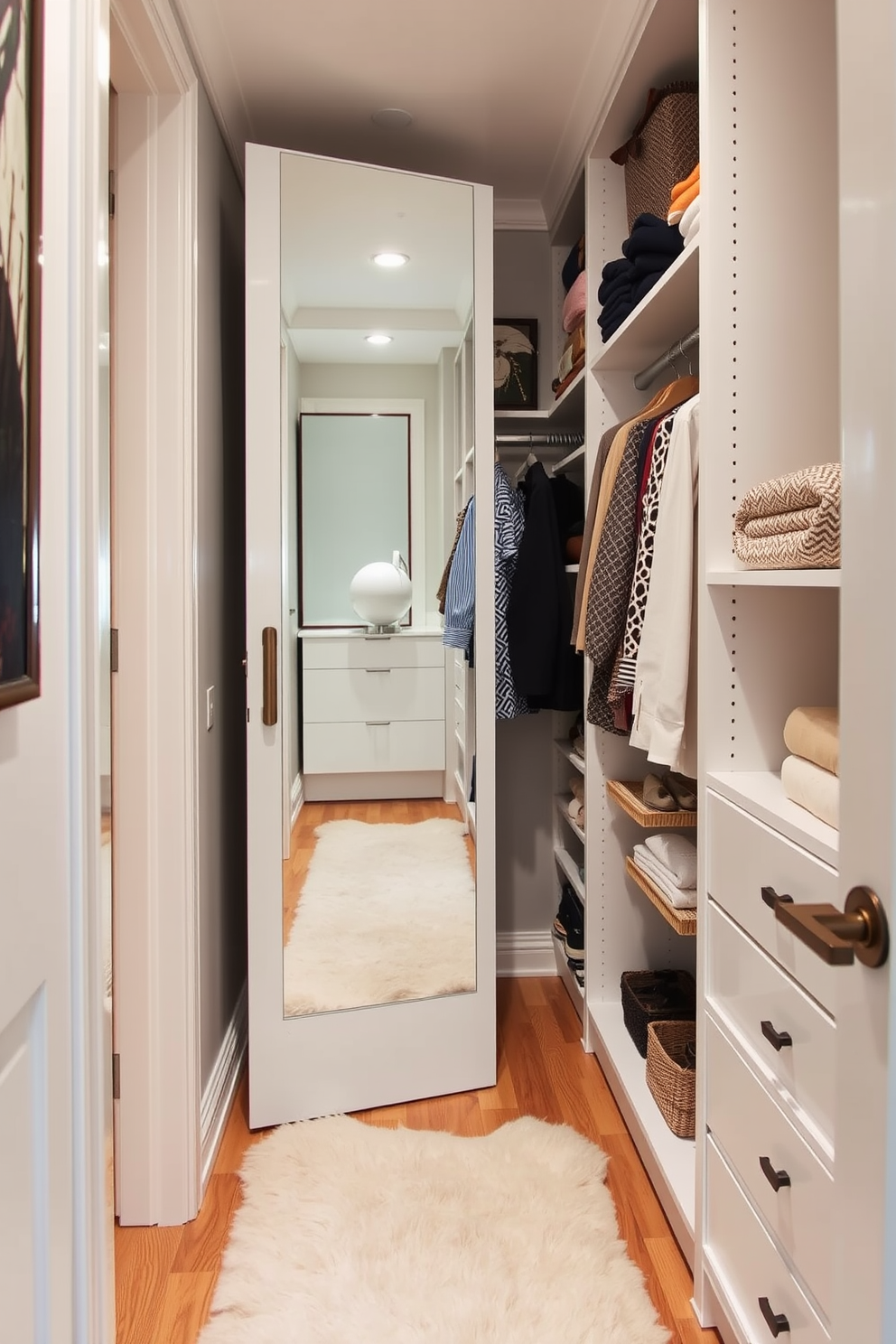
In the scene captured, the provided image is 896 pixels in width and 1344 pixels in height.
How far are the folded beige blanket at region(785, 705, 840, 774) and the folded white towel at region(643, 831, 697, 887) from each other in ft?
2.06

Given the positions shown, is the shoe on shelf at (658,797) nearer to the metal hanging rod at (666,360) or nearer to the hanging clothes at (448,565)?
the hanging clothes at (448,565)

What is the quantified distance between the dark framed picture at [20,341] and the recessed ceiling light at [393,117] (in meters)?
1.58

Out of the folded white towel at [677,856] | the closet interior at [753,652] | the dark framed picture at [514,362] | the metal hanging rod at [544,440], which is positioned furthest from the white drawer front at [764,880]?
the dark framed picture at [514,362]

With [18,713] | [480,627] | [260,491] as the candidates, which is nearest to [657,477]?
[480,627]

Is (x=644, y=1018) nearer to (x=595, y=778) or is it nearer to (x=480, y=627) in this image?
(x=595, y=778)

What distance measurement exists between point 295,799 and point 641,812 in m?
0.85

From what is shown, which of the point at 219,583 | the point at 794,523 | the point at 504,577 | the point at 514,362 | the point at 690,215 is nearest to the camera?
the point at 794,523

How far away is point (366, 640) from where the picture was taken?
7.45 ft

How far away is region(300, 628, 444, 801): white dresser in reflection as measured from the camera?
2.25 meters

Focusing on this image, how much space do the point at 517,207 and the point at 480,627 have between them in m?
1.47

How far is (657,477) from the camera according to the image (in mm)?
1708

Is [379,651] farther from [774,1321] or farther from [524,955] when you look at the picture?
[774,1321]

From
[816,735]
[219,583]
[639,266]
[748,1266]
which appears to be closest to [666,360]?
[639,266]

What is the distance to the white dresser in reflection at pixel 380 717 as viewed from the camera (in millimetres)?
2254
